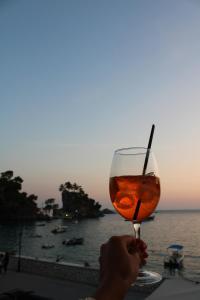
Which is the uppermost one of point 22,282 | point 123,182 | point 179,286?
point 123,182

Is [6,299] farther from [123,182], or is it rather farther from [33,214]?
[33,214]

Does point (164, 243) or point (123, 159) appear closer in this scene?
point (123, 159)

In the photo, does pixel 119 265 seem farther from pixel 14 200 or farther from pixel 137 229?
pixel 14 200

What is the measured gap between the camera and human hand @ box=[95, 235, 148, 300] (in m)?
0.92

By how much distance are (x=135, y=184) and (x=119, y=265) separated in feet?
1.03

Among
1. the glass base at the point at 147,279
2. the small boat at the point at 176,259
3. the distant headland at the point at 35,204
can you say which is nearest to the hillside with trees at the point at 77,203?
the distant headland at the point at 35,204

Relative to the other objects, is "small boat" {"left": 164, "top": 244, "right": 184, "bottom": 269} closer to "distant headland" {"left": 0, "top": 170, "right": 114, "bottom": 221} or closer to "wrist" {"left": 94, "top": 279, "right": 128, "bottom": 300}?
"wrist" {"left": 94, "top": 279, "right": 128, "bottom": 300}

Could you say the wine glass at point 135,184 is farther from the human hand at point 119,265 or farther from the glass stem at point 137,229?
the human hand at point 119,265

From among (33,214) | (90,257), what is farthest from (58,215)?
(90,257)

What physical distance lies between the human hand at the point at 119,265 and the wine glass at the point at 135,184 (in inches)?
5.1

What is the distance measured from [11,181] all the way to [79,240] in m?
40.8

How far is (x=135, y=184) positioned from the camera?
1.17 m

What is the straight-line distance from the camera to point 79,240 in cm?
6638

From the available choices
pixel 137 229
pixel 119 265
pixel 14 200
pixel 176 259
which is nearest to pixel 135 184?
pixel 137 229
